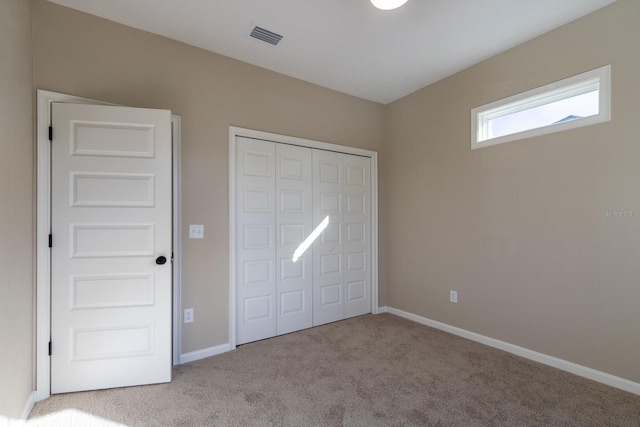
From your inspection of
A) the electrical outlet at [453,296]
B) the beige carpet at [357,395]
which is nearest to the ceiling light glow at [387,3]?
the beige carpet at [357,395]

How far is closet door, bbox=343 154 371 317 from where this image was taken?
12.0ft

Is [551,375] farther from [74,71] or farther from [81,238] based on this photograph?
[74,71]

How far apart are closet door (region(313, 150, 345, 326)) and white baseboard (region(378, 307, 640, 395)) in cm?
108

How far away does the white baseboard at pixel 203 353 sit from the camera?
99.0 inches

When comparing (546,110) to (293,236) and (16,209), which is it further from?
(16,209)

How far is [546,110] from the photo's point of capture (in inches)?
99.3

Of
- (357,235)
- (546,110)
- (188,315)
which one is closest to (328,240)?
(357,235)

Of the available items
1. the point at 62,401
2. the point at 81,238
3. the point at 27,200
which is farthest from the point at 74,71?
the point at 62,401

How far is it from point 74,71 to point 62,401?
2.35m

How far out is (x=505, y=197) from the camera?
273 centimetres

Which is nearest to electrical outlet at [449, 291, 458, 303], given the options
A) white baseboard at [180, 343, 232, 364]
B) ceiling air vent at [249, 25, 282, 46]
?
white baseboard at [180, 343, 232, 364]

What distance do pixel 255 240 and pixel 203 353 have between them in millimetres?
1129

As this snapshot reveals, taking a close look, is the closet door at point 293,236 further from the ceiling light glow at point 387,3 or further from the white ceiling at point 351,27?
the ceiling light glow at point 387,3

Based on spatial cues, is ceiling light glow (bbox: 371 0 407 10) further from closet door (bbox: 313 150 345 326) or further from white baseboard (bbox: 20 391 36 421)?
white baseboard (bbox: 20 391 36 421)
